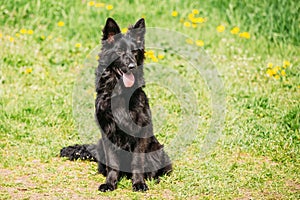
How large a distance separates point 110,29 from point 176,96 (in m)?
2.46

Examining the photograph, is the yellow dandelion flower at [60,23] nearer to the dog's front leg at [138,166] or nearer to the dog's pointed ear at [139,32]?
the dog's pointed ear at [139,32]

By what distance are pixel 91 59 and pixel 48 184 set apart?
333cm

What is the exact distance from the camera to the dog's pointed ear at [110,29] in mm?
4895

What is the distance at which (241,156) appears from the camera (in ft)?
18.9

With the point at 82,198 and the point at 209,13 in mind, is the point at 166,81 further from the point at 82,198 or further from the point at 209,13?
the point at 82,198

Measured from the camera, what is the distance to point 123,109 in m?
5.05

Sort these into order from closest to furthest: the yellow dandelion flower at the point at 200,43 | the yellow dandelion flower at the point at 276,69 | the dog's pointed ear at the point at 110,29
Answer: the dog's pointed ear at the point at 110,29
the yellow dandelion flower at the point at 276,69
the yellow dandelion flower at the point at 200,43

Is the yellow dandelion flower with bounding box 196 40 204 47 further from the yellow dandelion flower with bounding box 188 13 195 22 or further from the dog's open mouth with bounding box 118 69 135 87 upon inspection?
the dog's open mouth with bounding box 118 69 135 87

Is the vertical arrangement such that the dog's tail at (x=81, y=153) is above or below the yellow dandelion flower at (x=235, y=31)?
below

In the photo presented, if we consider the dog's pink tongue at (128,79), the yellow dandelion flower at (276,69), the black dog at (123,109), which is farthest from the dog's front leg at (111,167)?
the yellow dandelion flower at (276,69)

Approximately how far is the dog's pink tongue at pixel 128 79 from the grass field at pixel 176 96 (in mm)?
907

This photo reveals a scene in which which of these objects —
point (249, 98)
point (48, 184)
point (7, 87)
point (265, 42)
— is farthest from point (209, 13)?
point (48, 184)

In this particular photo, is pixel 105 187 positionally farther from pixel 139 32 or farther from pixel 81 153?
pixel 139 32

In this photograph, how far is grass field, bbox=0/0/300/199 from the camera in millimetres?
5105
